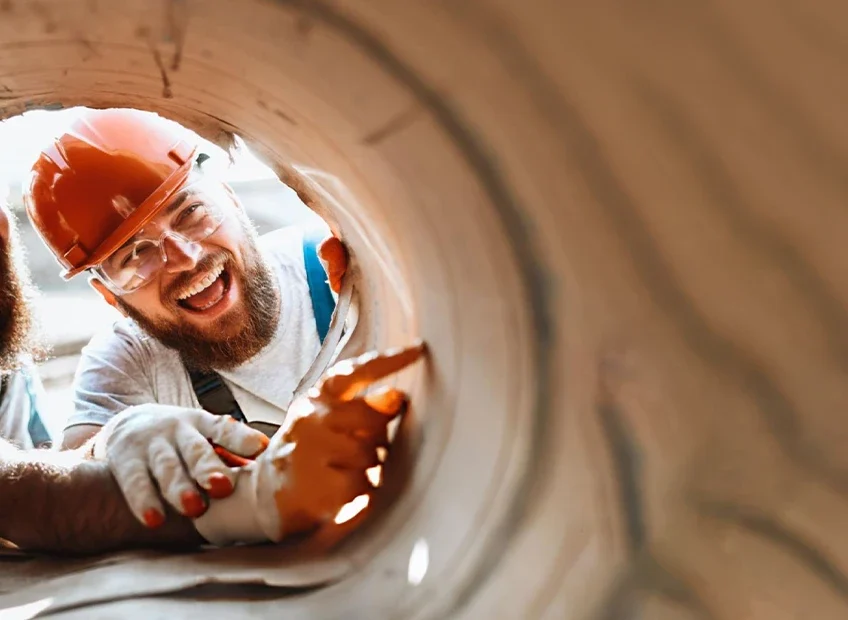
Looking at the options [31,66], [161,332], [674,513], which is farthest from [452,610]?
[161,332]

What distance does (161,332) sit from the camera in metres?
1.91

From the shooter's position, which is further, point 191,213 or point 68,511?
point 191,213

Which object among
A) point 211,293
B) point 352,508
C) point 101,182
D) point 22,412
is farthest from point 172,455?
point 22,412

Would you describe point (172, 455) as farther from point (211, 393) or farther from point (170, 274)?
point (211, 393)

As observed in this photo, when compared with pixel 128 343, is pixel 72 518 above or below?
below

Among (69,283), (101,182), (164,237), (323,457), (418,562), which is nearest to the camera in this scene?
(418,562)

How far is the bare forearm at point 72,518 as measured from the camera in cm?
90

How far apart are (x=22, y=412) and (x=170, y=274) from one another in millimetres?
720

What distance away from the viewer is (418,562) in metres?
0.61

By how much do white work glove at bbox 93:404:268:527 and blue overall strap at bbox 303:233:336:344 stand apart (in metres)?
0.91

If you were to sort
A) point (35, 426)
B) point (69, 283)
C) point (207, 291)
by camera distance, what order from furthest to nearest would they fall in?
point (69, 283), point (35, 426), point (207, 291)

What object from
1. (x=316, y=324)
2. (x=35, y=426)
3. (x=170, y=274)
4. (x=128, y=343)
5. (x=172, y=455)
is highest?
(x=316, y=324)

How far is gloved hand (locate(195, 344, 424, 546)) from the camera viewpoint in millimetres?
737

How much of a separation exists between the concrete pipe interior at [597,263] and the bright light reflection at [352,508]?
0.14 m
